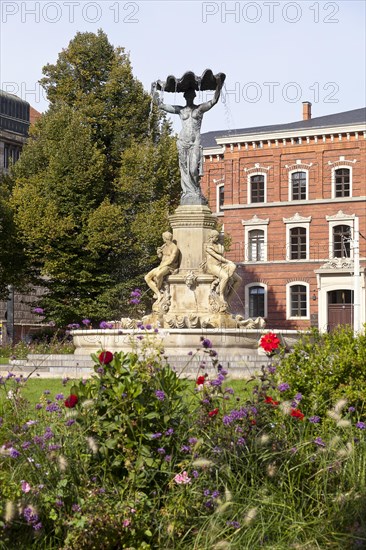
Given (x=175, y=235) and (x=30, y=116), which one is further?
(x=30, y=116)

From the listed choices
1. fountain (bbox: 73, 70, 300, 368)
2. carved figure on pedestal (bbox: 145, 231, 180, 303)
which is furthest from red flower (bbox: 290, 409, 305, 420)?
carved figure on pedestal (bbox: 145, 231, 180, 303)

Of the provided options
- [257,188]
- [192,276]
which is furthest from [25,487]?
[257,188]

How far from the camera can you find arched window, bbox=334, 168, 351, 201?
2200 inches

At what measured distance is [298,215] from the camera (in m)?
56.9

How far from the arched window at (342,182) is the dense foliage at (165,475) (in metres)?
49.0

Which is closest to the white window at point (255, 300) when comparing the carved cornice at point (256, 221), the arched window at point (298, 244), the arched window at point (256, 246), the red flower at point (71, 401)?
the arched window at point (256, 246)

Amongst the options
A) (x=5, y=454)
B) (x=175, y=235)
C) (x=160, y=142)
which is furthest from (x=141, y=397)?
(x=160, y=142)

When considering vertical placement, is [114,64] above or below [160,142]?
above

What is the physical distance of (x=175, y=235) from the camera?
23297mm

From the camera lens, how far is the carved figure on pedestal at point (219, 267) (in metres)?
22.6

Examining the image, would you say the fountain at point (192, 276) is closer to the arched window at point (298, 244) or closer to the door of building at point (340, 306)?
the door of building at point (340, 306)

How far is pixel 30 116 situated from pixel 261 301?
34516 mm

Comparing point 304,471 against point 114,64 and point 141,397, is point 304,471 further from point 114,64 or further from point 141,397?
point 114,64

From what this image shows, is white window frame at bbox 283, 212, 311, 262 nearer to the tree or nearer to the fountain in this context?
the tree
